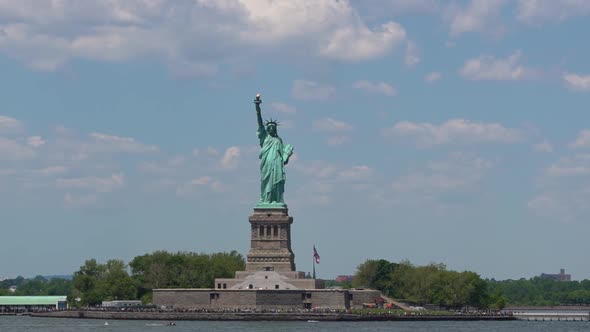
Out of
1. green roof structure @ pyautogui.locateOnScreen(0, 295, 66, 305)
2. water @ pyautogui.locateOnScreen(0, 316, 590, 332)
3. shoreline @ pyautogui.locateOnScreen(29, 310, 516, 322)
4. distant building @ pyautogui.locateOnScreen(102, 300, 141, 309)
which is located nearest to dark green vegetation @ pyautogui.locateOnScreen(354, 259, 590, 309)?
shoreline @ pyautogui.locateOnScreen(29, 310, 516, 322)

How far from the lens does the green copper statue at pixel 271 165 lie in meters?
107

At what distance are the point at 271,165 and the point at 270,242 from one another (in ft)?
22.5

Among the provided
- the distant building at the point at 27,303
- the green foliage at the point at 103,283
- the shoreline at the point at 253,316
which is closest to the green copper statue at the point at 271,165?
the shoreline at the point at 253,316

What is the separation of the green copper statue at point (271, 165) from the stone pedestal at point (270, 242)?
4.77ft

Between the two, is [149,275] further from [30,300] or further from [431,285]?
[431,285]

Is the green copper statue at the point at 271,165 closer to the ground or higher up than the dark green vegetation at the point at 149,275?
higher up

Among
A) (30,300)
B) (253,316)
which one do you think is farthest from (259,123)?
(30,300)

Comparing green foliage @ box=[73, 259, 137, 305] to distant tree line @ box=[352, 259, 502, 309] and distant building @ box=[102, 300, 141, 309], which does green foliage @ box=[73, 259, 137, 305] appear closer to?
distant building @ box=[102, 300, 141, 309]

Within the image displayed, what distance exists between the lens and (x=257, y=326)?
89.8m

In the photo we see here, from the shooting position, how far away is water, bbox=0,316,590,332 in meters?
86.7

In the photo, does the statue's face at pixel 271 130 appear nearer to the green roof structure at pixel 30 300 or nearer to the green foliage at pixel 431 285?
the green foliage at pixel 431 285

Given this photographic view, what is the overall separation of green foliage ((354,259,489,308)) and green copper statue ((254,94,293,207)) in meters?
19.2

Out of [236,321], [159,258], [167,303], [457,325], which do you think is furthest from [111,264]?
[457,325]

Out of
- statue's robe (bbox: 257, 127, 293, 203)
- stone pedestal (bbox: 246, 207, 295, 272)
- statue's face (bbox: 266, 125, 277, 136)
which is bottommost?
stone pedestal (bbox: 246, 207, 295, 272)
